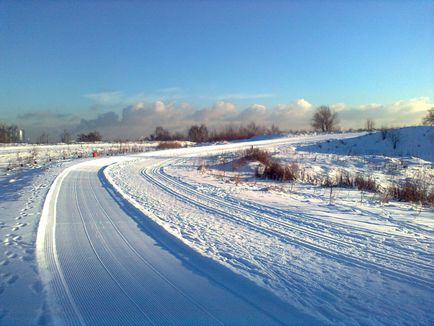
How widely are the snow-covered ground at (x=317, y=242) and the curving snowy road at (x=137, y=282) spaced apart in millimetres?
343

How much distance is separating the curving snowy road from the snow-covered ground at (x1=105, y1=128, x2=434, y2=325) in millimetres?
343

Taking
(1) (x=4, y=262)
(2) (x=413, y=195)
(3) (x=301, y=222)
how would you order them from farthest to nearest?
1. (2) (x=413, y=195)
2. (3) (x=301, y=222)
3. (1) (x=4, y=262)

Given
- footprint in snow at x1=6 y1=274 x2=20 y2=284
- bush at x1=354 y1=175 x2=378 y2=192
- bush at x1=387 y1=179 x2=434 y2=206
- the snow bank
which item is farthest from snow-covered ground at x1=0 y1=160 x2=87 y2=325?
the snow bank

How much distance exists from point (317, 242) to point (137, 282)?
3.74m

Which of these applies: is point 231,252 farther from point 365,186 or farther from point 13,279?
point 365,186

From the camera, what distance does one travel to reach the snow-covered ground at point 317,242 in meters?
4.38

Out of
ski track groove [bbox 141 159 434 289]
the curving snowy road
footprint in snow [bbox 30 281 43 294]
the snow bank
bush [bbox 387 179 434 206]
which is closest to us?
the curving snowy road

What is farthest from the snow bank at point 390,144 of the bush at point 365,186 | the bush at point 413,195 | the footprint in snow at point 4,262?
the footprint in snow at point 4,262

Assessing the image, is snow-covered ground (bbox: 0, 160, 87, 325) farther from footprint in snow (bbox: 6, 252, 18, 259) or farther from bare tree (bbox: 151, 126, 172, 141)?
bare tree (bbox: 151, 126, 172, 141)

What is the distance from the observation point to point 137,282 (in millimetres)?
4977

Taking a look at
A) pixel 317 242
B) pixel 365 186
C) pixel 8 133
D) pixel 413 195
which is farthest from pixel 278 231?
pixel 8 133

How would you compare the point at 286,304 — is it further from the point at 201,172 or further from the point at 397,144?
the point at 397,144

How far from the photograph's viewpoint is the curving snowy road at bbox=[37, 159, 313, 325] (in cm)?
404

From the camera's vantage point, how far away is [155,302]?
437 cm
